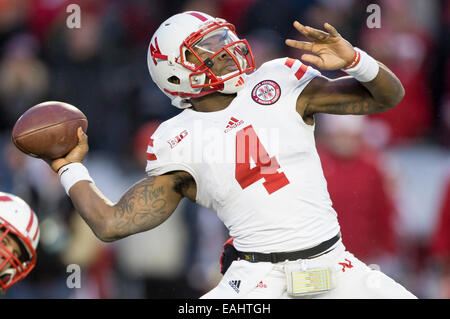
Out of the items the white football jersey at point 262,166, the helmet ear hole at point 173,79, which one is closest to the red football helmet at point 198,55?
the helmet ear hole at point 173,79

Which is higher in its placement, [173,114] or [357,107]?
[357,107]

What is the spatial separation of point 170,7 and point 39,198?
8.86ft

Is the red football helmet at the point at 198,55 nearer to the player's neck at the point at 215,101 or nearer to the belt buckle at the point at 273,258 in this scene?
the player's neck at the point at 215,101

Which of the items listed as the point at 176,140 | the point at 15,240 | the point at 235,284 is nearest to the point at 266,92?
the point at 176,140

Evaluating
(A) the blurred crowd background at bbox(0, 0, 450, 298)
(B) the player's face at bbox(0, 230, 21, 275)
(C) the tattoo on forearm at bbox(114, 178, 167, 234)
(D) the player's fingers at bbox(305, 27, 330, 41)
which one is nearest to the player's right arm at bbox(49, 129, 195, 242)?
(C) the tattoo on forearm at bbox(114, 178, 167, 234)

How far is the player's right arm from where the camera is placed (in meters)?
Result: 4.36

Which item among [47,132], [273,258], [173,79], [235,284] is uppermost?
[173,79]

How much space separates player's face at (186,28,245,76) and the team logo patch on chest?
0.53 feet

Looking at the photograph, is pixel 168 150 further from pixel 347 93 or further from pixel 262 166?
pixel 347 93

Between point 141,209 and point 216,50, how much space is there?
92 cm

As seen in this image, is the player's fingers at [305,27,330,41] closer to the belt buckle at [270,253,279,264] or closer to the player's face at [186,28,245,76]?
the player's face at [186,28,245,76]

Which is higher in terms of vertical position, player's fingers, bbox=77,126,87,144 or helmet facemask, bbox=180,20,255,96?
helmet facemask, bbox=180,20,255,96

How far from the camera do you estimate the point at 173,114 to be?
8117mm

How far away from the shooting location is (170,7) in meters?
8.92
